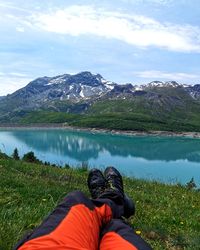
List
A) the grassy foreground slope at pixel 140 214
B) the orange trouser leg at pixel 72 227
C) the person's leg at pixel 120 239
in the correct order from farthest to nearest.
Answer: the grassy foreground slope at pixel 140 214 → the person's leg at pixel 120 239 → the orange trouser leg at pixel 72 227

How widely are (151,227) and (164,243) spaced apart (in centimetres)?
84

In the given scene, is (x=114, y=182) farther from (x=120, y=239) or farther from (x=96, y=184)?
(x=120, y=239)

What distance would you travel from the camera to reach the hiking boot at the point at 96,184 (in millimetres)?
6844

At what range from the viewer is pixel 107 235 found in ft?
13.9

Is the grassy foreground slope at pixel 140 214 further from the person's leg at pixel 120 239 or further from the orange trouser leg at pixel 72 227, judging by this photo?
the person's leg at pixel 120 239

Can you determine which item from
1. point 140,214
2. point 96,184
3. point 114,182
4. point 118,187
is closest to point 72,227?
point 118,187

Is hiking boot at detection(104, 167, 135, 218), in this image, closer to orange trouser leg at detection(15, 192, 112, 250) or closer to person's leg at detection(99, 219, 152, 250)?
orange trouser leg at detection(15, 192, 112, 250)

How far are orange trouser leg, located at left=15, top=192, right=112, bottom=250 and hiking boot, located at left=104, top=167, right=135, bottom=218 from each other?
43.2 inches

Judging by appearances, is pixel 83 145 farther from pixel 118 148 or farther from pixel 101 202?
pixel 101 202

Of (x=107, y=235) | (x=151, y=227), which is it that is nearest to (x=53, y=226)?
(x=107, y=235)

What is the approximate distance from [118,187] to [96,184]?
71 cm

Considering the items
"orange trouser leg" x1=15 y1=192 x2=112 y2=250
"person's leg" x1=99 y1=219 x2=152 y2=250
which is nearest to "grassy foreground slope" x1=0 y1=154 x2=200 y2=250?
"orange trouser leg" x1=15 y1=192 x2=112 y2=250

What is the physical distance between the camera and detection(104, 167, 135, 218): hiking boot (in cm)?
611

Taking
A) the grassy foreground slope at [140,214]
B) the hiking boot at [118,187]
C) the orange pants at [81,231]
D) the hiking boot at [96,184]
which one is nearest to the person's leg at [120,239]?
the orange pants at [81,231]
